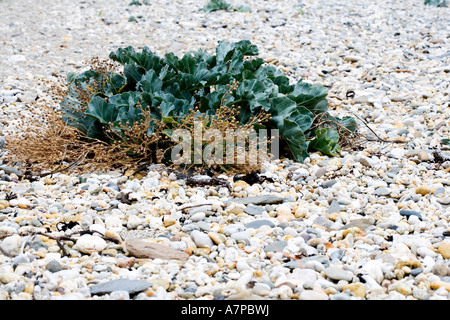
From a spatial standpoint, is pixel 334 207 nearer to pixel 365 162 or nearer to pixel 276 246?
pixel 276 246

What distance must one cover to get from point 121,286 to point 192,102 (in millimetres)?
1822

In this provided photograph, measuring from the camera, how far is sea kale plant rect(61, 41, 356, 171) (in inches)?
135

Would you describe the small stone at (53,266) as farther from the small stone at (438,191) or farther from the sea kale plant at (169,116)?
the small stone at (438,191)

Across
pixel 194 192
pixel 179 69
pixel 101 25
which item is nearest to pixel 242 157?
pixel 194 192

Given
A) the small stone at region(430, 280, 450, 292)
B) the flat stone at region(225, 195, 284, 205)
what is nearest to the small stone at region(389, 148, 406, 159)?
the flat stone at region(225, 195, 284, 205)

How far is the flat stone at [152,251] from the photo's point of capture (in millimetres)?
2336

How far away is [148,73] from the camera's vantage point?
3.58 m

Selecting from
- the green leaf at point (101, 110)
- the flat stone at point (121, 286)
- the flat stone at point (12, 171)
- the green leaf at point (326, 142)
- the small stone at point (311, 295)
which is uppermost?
the green leaf at point (101, 110)

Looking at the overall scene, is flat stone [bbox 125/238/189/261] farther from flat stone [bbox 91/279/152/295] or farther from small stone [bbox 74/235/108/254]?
flat stone [bbox 91/279/152/295]

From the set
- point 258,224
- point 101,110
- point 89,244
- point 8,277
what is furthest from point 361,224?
point 101,110

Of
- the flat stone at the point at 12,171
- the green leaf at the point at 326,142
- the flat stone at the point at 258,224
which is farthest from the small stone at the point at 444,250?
the flat stone at the point at 12,171

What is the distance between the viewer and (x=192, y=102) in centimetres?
359

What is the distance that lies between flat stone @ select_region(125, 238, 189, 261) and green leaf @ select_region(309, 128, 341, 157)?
5.66ft

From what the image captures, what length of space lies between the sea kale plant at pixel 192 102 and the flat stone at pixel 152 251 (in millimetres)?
1077
